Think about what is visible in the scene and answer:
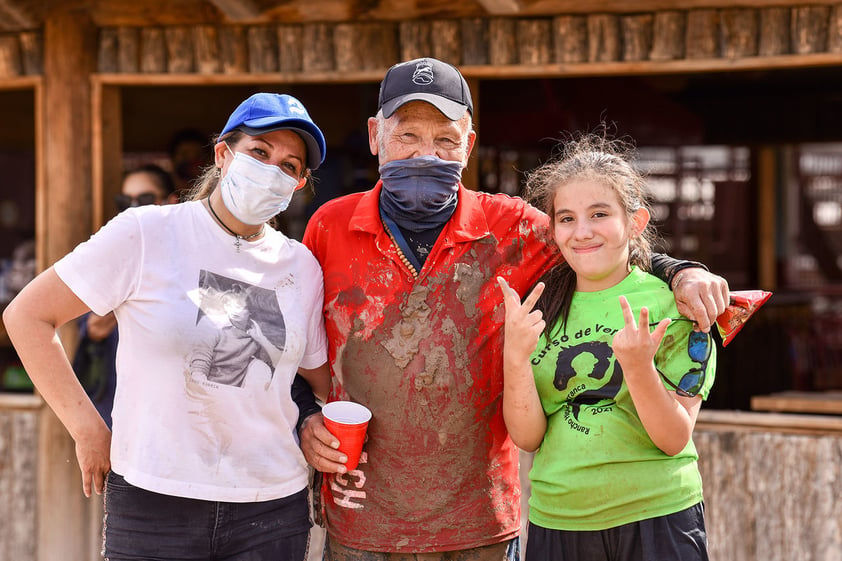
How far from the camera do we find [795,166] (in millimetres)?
12438

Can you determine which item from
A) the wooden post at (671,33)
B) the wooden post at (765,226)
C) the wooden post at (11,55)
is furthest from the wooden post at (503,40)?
the wooden post at (765,226)

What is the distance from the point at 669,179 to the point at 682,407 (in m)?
10.6

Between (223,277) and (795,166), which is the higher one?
(795,166)

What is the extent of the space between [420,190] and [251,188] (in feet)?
1.56

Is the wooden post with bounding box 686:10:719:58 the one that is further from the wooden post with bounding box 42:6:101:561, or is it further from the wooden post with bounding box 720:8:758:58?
the wooden post with bounding box 42:6:101:561

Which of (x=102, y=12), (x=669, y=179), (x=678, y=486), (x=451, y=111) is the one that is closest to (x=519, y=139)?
(x=102, y=12)

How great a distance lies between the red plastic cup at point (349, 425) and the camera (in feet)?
7.93

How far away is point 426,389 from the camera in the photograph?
254 cm

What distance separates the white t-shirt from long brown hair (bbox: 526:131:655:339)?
75 centimetres

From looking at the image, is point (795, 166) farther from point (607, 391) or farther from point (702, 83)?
point (607, 391)

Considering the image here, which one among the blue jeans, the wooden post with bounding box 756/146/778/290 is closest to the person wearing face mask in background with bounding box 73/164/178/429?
the blue jeans

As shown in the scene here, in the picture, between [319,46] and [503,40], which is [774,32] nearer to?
[503,40]

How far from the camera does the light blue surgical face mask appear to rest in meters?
2.43

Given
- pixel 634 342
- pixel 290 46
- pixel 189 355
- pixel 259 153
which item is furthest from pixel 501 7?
pixel 189 355
